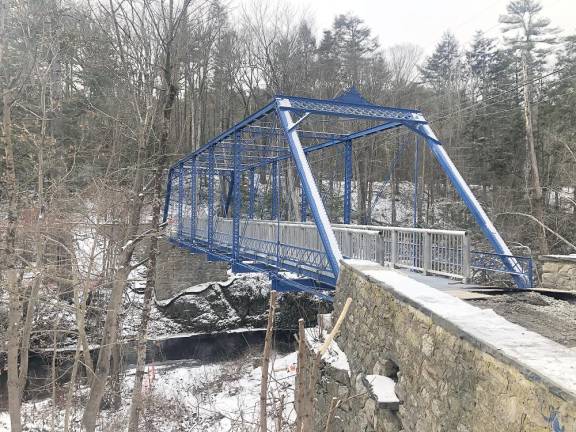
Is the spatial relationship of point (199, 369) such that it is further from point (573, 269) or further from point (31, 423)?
point (573, 269)

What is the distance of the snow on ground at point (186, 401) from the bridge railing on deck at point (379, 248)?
2.73 metres

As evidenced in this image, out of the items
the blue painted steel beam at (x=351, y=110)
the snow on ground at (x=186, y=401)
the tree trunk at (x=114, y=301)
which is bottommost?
the snow on ground at (x=186, y=401)

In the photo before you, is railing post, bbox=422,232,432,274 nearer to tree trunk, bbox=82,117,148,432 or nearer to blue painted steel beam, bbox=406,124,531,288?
blue painted steel beam, bbox=406,124,531,288

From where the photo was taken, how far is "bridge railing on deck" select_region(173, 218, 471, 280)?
7.04 metres

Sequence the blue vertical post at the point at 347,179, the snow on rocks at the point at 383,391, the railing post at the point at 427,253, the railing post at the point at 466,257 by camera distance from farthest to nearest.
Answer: the blue vertical post at the point at 347,179, the railing post at the point at 427,253, the railing post at the point at 466,257, the snow on rocks at the point at 383,391

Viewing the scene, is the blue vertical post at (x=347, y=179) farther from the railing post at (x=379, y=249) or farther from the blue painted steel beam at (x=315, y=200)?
the railing post at (x=379, y=249)

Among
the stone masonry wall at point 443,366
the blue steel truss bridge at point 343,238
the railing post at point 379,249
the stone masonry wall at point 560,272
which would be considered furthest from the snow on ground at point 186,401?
the stone masonry wall at point 560,272

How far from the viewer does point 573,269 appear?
702 centimetres

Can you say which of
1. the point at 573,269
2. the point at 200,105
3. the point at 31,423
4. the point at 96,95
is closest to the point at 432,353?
the point at 573,269

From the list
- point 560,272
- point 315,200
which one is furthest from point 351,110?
point 560,272

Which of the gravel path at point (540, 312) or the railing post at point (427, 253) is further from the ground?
the railing post at point (427, 253)

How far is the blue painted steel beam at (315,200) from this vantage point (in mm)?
6939

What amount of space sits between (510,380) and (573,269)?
5.73 meters

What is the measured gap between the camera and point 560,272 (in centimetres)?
728
